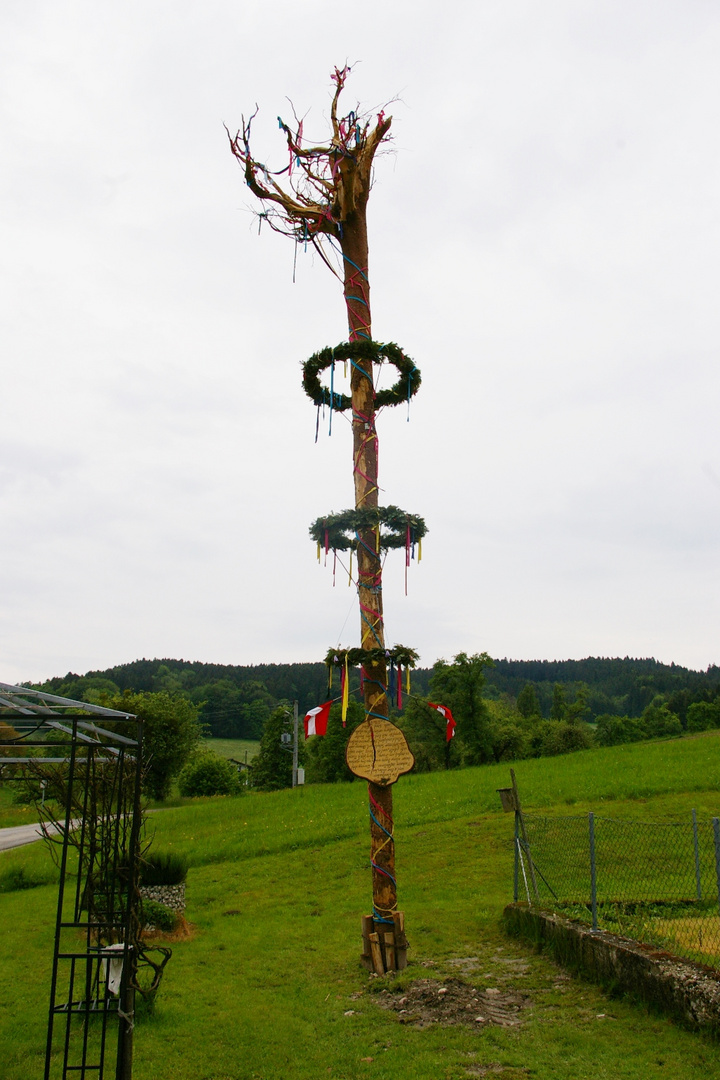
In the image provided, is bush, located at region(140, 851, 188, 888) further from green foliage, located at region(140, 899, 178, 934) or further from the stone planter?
green foliage, located at region(140, 899, 178, 934)

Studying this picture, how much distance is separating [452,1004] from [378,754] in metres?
2.62

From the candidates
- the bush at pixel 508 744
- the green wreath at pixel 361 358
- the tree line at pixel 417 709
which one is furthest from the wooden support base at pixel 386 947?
the bush at pixel 508 744

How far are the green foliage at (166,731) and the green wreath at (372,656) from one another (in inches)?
950

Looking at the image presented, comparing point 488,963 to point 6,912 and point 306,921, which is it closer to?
point 306,921

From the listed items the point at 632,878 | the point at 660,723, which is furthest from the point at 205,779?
the point at 660,723

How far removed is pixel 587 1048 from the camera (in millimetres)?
5926

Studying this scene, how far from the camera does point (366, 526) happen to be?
370 inches

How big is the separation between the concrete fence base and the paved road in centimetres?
2003

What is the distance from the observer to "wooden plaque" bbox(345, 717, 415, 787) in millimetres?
8781

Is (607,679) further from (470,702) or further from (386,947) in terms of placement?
(386,947)

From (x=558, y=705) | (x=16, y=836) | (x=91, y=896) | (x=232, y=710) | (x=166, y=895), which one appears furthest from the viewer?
(x=232, y=710)

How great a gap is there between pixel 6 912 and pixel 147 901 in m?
4.84

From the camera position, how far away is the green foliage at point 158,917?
1100cm

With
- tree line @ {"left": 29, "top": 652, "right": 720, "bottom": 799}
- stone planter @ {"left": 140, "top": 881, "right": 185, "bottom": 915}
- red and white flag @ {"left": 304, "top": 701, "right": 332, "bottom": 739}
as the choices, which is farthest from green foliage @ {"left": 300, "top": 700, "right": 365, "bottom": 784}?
red and white flag @ {"left": 304, "top": 701, "right": 332, "bottom": 739}
